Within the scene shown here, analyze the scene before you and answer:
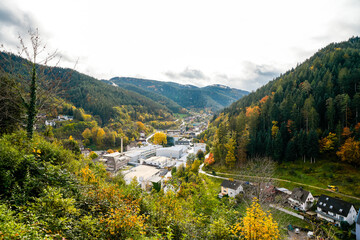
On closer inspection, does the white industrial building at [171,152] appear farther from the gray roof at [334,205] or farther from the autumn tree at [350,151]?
the autumn tree at [350,151]

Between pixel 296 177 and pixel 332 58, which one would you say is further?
pixel 332 58

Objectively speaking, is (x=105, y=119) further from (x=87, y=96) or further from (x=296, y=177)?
(x=296, y=177)

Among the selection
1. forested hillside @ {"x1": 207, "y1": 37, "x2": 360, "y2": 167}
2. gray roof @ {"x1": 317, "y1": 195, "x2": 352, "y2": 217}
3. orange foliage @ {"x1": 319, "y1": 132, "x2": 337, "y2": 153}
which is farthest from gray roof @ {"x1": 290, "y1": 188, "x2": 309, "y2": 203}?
orange foliage @ {"x1": 319, "y1": 132, "x2": 337, "y2": 153}

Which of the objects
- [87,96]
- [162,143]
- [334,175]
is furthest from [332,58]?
[87,96]

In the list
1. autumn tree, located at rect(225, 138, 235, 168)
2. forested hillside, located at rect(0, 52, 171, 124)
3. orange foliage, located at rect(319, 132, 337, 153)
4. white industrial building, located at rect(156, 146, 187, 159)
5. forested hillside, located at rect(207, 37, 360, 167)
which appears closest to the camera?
orange foliage, located at rect(319, 132, 337, 153)

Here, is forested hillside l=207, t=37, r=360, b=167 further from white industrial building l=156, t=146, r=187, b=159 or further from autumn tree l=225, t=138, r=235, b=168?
white industrial building l=156, t=146, r=187, b=159
